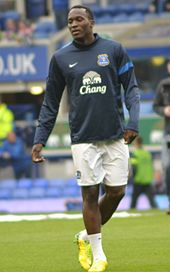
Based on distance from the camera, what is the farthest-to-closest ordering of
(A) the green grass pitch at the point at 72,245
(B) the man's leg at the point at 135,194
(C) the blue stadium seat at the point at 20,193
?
(C) the blue stadium seat at the point at 20,193 < (B) the man's leg at the point at 135,194 < (A) the green grass pitch at the point at 72,245

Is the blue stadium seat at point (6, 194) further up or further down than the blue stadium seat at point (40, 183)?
further down

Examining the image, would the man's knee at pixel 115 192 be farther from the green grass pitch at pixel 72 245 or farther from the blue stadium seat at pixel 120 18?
the blue stadium seat at pixel 120 18

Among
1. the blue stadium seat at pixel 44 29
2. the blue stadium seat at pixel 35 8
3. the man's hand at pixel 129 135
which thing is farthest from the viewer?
the blue stadium seat at pixel 35 8

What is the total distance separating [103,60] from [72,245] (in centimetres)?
297

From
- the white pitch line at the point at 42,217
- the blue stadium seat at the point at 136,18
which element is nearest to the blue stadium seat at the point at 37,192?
the white pitch line at the point at 42,217

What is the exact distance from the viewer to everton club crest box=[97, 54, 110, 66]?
9164mm

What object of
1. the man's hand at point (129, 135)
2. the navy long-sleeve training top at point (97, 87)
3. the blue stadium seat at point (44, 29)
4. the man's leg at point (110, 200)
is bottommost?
the blue stadium seat at point (44, 29)

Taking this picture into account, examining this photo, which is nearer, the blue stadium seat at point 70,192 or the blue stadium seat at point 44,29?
the blue stadium seat at point 70,192

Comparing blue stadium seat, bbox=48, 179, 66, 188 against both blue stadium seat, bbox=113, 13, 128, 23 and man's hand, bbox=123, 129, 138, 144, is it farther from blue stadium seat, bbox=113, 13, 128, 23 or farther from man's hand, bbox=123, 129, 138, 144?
man's hand, bbox=123, 129, 138, 144

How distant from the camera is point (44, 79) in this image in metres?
30.6

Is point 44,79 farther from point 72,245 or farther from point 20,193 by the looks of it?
Answer: point 72,245

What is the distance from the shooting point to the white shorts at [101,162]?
9.23 m

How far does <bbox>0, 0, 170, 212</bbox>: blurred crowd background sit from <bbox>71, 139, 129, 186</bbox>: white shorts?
1192cm

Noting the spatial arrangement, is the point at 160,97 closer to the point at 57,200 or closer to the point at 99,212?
the point at 99,212
